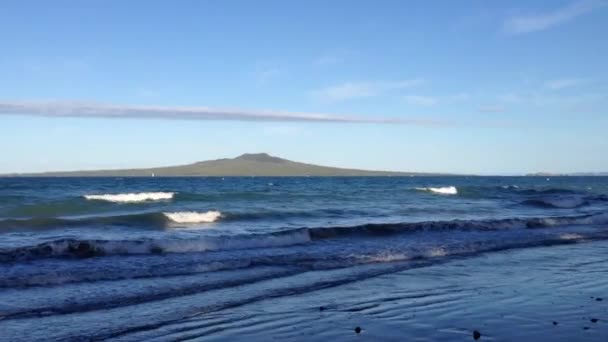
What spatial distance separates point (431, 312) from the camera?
33.7 ft

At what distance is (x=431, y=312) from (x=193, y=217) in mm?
21990

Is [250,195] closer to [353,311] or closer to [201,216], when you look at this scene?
[201,216]

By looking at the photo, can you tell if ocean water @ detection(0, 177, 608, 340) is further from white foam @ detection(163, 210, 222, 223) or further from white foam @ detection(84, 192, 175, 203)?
white foam @ detection(84, 192, 175, 203)

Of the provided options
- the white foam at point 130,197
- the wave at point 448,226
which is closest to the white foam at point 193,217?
the wave at point 448,226

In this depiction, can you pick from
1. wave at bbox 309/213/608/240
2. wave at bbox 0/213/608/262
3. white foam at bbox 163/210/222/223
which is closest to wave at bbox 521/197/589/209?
wave at bbox 309/213/608/240

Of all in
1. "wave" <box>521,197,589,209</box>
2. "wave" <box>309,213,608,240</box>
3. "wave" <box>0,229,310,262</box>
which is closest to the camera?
"wave" <box>0,229,310,262</box>

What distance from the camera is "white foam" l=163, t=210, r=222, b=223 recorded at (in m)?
30.4

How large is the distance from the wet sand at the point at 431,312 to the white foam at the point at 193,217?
1748 cm

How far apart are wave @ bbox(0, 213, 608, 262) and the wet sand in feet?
24.2

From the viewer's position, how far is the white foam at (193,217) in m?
30.4

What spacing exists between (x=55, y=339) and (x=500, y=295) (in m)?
7.26

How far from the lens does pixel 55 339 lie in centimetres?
883

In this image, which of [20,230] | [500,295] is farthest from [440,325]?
[20,230]

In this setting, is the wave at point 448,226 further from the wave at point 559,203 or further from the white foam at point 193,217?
the wave at point 559,203
